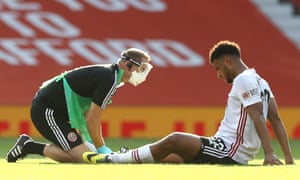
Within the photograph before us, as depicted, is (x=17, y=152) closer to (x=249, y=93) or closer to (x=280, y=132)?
(x=249, y=93)

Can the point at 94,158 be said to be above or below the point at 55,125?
below

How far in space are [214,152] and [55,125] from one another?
1.70 m

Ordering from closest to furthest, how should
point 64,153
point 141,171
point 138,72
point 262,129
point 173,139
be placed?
point 141,171 < point 262,129 < point 173,139 < point 64,153 < point 138,72

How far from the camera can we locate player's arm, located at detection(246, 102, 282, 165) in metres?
9.56

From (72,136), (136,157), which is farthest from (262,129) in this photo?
(72,136)

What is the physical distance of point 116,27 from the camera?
18391mm

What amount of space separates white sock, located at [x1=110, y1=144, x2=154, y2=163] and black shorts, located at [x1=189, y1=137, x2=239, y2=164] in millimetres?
466

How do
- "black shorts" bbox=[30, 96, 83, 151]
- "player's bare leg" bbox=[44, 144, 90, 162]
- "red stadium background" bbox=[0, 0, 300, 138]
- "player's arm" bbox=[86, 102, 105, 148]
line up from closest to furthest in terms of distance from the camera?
"player's arm" bbox=[86, 102, 105, 148] < "player's bare leg" bbox=[44, 144, 90, 162] < "black shorts" bbox=[30, 96, 83, 151] < "red stadium background" bbox=[0, 0, 300, 138]

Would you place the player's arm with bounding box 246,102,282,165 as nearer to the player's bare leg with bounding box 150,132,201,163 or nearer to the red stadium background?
the player's bare leg with bounding box 150,132,201,163

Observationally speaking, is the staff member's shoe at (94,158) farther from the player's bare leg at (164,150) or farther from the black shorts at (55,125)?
the black shorts at (55,125)

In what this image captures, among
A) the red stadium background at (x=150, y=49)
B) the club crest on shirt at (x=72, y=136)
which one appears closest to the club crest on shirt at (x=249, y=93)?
the club crest on shirt at (x=72, y=136)

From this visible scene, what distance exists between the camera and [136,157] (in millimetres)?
9852

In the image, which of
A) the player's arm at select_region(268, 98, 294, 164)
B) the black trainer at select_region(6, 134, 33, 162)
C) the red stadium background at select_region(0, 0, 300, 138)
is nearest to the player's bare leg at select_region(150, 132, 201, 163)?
the player's arm at select_region(268, 98, 294, 164)

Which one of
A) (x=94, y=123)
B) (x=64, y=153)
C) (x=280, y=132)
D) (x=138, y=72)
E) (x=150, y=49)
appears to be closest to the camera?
(x=280, y=132)
